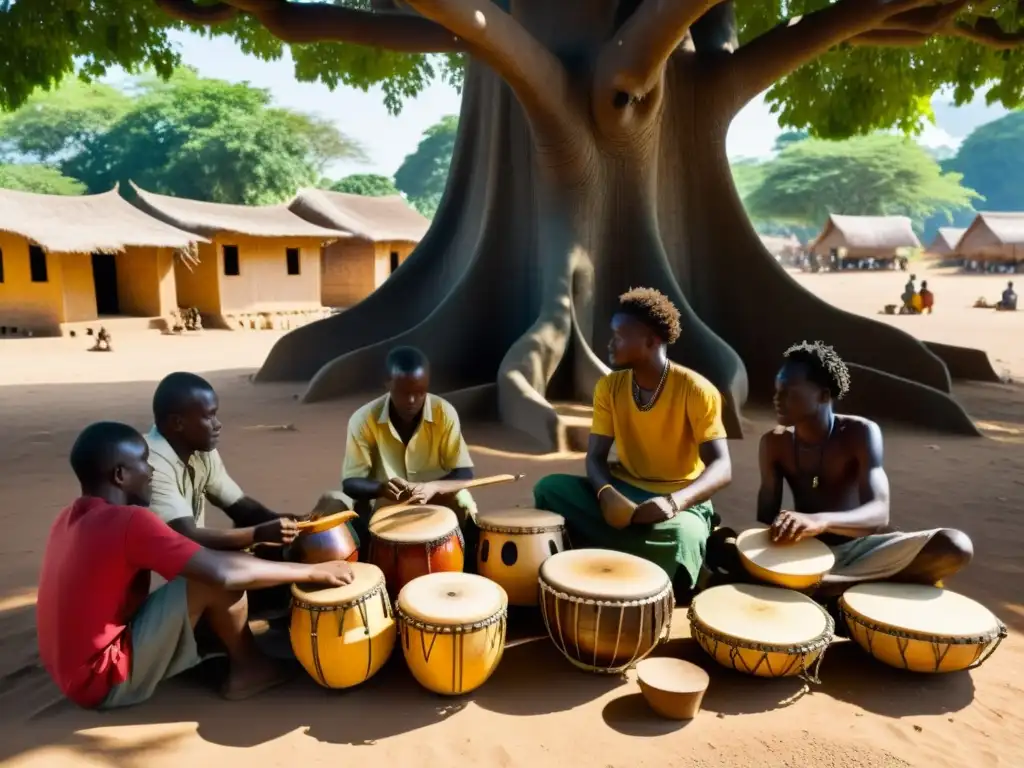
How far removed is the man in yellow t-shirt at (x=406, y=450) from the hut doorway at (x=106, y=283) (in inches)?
820

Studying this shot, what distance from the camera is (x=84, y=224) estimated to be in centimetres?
1794

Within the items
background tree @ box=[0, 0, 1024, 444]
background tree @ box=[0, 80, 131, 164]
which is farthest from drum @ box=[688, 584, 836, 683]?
background tree @ box=[0, 80, 131, 164]

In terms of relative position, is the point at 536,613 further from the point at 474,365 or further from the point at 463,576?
the point at 474,365

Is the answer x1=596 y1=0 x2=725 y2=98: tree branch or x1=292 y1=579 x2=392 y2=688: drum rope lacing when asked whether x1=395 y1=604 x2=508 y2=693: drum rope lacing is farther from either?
x1=596 y1=0 x2=725 y2=98: tree branch

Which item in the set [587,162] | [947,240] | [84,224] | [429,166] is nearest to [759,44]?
[587,162]

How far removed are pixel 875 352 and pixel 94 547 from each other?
8336 millimetres

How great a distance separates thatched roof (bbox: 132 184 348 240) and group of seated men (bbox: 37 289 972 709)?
18081 millimetres

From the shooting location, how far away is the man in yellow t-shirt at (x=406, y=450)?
3512 mm

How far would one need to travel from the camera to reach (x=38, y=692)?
2818 millimetres

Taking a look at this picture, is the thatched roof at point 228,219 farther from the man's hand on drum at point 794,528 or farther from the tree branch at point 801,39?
the man's hand on drum at point 794,528

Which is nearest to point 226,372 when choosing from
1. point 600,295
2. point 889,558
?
point 600,295

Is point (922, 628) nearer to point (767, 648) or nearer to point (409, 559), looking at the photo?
point (767, 648)

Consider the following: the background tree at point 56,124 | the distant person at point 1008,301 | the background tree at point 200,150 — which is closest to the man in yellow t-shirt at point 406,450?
the distant person at point 1008,301

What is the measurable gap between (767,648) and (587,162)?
18.9ft
